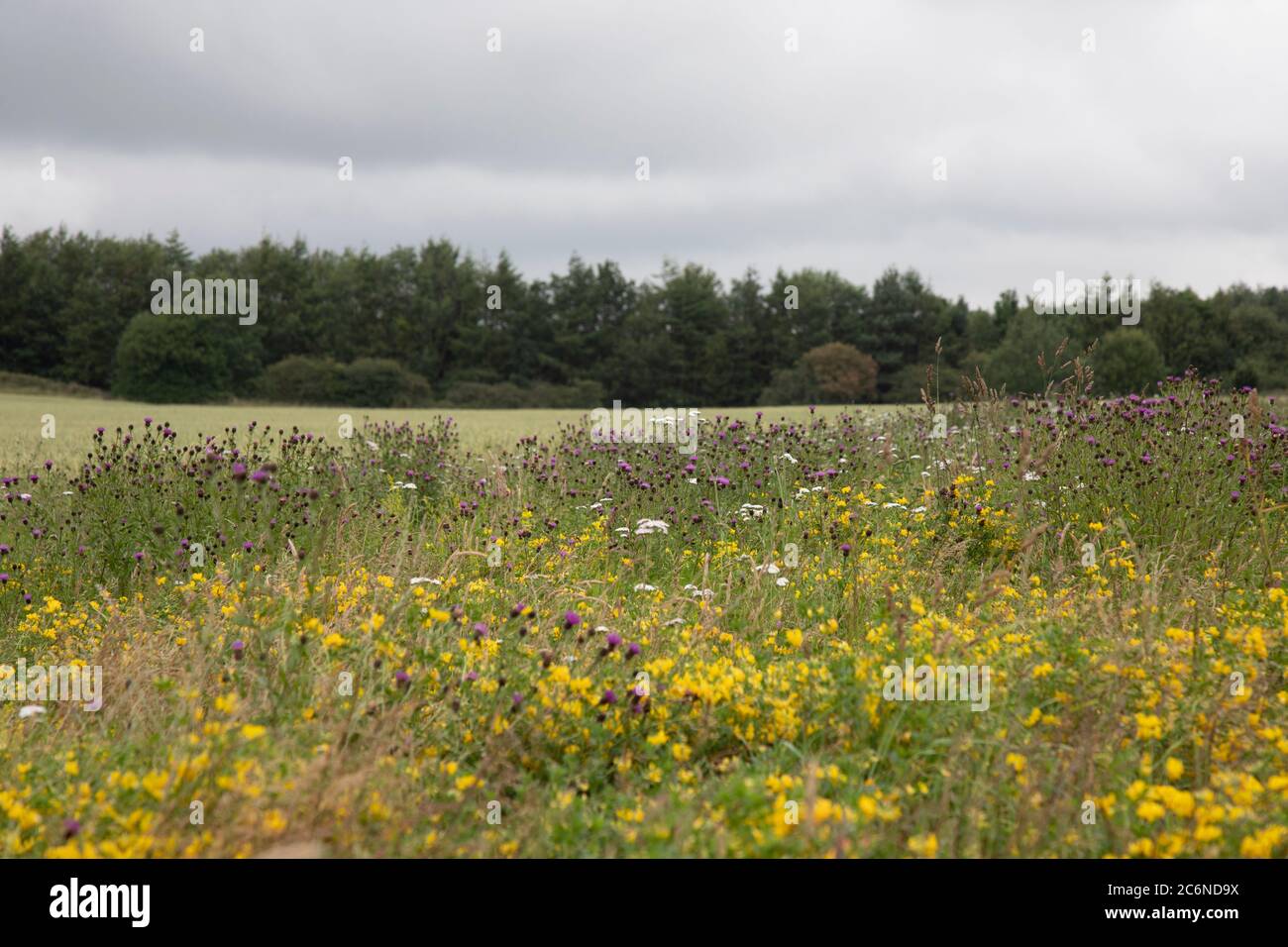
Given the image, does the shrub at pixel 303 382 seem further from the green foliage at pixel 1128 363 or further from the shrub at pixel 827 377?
the green foliage at pixel 1128 363

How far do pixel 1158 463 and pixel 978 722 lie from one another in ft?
14.1

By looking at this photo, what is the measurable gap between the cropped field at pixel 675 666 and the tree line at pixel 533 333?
42.5m

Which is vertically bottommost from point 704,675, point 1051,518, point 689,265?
point 704,675

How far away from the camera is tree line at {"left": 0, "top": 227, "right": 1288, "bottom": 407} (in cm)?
4969

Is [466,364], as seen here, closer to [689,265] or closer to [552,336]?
[552,336]

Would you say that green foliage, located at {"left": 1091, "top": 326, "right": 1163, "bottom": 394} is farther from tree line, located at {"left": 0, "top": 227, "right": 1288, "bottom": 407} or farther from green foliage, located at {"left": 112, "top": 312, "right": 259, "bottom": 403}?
green foliage, located at {"left": 112, "top": 312, "right": 259, "bottom": 403}

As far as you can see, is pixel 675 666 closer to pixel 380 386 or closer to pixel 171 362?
pixel 380 386

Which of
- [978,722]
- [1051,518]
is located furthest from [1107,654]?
[1051,518]

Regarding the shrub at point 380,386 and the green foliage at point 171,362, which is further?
the shrub at point 380,386

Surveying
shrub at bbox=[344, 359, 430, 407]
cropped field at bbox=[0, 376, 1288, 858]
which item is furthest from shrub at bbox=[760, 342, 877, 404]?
cropped field at bbox=[0, 376, 1288, 858]

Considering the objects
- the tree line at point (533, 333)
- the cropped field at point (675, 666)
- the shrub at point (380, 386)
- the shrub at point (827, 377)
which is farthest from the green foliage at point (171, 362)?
the cropped field at point (675, 666)

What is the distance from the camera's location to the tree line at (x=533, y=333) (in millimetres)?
49688

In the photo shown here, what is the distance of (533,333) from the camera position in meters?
58.0

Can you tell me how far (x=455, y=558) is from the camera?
568cm
